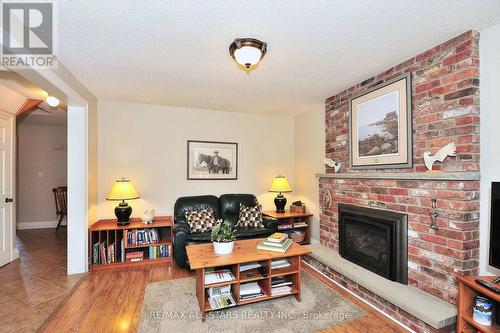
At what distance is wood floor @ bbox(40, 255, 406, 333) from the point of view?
81.7 inches

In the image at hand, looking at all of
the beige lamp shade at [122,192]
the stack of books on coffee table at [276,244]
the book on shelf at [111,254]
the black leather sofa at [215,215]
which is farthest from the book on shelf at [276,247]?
the book on shelf at [111,254]

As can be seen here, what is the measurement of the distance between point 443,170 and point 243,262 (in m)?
A: 1.92

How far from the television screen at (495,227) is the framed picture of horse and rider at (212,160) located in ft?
11.0

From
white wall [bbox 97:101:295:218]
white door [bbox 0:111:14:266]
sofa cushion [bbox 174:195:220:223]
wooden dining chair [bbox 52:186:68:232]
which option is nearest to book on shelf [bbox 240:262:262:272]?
sofa cushion [bbox 174:195:220:223]

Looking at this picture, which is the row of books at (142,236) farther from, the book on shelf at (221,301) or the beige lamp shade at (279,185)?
the beige lamp shade at (279,185)

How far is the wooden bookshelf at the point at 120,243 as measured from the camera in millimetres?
3270

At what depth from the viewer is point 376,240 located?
268 centimetres

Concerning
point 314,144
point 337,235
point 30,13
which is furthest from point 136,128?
point 337,235

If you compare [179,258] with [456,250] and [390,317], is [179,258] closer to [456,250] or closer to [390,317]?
[390,317]

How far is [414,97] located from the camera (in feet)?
7.80

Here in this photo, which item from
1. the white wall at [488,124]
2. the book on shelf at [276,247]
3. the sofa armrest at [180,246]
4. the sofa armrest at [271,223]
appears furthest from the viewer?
the sofa armrest at [271,223]

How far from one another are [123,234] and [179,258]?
0.86 meters

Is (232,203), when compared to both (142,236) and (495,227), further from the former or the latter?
(495,227)

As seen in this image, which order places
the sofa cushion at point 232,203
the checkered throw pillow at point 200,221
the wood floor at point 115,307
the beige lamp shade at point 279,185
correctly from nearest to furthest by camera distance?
the wood floor at point 115,307 → the checkered throw pillow at point 200,221 → the sofa cushion at point 232,203 → the beige lamp shade at point 279,185
